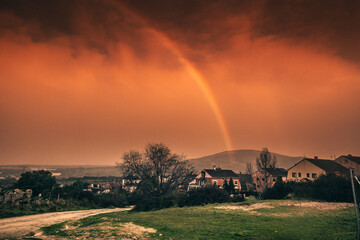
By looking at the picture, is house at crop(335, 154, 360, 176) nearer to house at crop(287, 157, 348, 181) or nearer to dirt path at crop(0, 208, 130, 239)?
house at crop(287, 157, 348, 181)

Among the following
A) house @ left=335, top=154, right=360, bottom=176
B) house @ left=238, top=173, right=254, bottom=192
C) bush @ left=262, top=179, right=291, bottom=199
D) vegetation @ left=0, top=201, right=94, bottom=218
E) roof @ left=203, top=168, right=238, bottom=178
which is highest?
house @ left=335, top=154, right=360, bottom=176

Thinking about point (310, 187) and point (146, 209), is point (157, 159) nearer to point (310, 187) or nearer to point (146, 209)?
point (146, 209)

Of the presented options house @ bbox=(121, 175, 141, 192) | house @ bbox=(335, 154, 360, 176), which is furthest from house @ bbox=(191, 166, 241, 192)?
house @ bbox=(335, 154, 360, 176)

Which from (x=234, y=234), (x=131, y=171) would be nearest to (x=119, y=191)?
(x=131, y=171)

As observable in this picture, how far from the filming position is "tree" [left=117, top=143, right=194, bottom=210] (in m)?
36.0

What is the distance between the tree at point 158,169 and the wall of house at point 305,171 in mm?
38916

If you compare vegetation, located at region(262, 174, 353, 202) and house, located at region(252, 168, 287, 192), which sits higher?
house, located at region(252, 168, 287, 192)

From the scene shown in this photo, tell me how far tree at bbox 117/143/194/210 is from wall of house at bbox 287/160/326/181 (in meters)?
38.9

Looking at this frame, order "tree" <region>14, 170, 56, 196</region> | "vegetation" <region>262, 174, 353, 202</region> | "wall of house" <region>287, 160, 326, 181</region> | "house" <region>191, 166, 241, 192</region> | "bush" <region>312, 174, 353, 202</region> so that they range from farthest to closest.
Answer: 1. "house" <region>191, 166, 241, 192</region>
2. "wall of house" <region>287, 160, 326, 181</region>
3. "tree" <region>14, 170, 56, 196</region>
4. "vegetation" <region>262, 174, 353, 202</region>
5. "bush" <region>312, 174, 353, 202</region>

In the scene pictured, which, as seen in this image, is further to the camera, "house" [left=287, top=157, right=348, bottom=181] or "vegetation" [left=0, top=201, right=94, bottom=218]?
"house" [left=287, top=157, right=348, bottom=181]

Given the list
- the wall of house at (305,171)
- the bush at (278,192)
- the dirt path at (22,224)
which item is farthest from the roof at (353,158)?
the dirt path at (22,224)

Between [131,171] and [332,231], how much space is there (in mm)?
31551

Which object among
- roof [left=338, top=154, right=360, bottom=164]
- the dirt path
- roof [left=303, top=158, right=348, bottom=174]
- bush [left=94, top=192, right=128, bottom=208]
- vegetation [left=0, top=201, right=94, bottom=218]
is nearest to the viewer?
the dirt path

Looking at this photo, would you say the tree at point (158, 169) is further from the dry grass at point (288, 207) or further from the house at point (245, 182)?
the house at point (245, 182)
